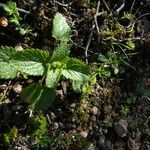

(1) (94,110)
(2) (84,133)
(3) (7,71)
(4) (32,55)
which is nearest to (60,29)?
(4) (32,55)

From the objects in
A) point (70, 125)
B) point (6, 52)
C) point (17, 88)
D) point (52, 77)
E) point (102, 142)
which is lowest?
point (102, 142)

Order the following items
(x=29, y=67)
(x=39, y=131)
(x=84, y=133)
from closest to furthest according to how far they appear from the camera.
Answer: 1. (x=29, y=67)
2. (x=39, y=131)
3. (x=84, y=133)

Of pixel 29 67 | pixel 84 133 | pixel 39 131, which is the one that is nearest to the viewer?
pixel 29 67

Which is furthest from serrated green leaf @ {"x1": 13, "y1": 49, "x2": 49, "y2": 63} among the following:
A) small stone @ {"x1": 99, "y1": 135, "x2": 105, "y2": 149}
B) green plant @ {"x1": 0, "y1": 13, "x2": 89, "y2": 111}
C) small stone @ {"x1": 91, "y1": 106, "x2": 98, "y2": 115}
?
small stone @ {"x1": 99, "y1": 135, "x2": 105, "y2": 149}

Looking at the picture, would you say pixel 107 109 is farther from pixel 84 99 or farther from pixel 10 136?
pixel 10 136

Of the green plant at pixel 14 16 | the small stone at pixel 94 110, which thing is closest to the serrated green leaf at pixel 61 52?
the green plant at pixel 14 16

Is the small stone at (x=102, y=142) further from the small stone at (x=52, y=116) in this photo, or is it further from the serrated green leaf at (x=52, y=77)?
the serrated green leaf at (x=52, y=77)

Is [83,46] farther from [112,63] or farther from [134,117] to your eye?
[134,117]

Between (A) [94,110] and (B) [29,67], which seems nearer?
(B) [29,67]
